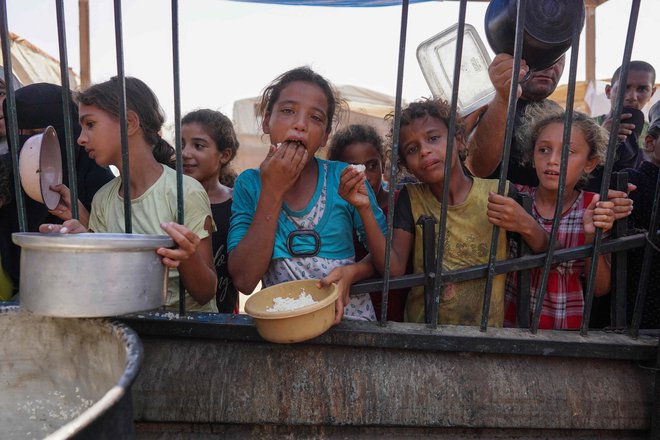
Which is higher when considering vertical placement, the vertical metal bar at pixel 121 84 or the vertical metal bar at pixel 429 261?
the vertical metal bar at pixel 121 84

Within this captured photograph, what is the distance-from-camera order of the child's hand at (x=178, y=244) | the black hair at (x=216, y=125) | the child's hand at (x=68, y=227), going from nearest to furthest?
the child's hand at (x=178, y=244)
the child's hand at (x=68, y=227)
the black hair at (x=216, y=125)

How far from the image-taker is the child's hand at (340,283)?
1432mm

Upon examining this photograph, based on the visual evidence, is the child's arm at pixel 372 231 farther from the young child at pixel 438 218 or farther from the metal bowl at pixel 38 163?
the metal bowl at pixel 38 163

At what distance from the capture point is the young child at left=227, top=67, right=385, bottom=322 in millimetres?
1612

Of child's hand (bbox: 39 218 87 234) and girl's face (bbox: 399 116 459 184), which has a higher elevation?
girl's face (bbox: 399 116 459 184)

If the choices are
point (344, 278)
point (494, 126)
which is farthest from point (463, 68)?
point (344, 278)

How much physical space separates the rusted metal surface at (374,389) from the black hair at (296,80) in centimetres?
98

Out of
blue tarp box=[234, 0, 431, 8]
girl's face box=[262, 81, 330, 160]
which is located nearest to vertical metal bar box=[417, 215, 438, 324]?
girl's face box=[262, 81, 330, 160]

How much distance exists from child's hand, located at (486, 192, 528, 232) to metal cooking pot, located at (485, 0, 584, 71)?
2.14 feet

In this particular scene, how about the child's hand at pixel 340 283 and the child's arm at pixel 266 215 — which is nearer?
the child's hand at pixel 340 283

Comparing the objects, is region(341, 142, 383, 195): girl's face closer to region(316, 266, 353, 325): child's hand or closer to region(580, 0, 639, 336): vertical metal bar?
region(316, 266, 353, 325): child's hand

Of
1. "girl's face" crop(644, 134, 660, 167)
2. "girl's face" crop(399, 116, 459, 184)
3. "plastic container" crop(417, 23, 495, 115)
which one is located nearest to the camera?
"girl's face" crop(399, 116, 459, 184)

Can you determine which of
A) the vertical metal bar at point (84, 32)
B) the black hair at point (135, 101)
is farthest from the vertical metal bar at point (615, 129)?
the vertical metal bar at point (84, 32)

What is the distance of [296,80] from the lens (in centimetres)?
196
